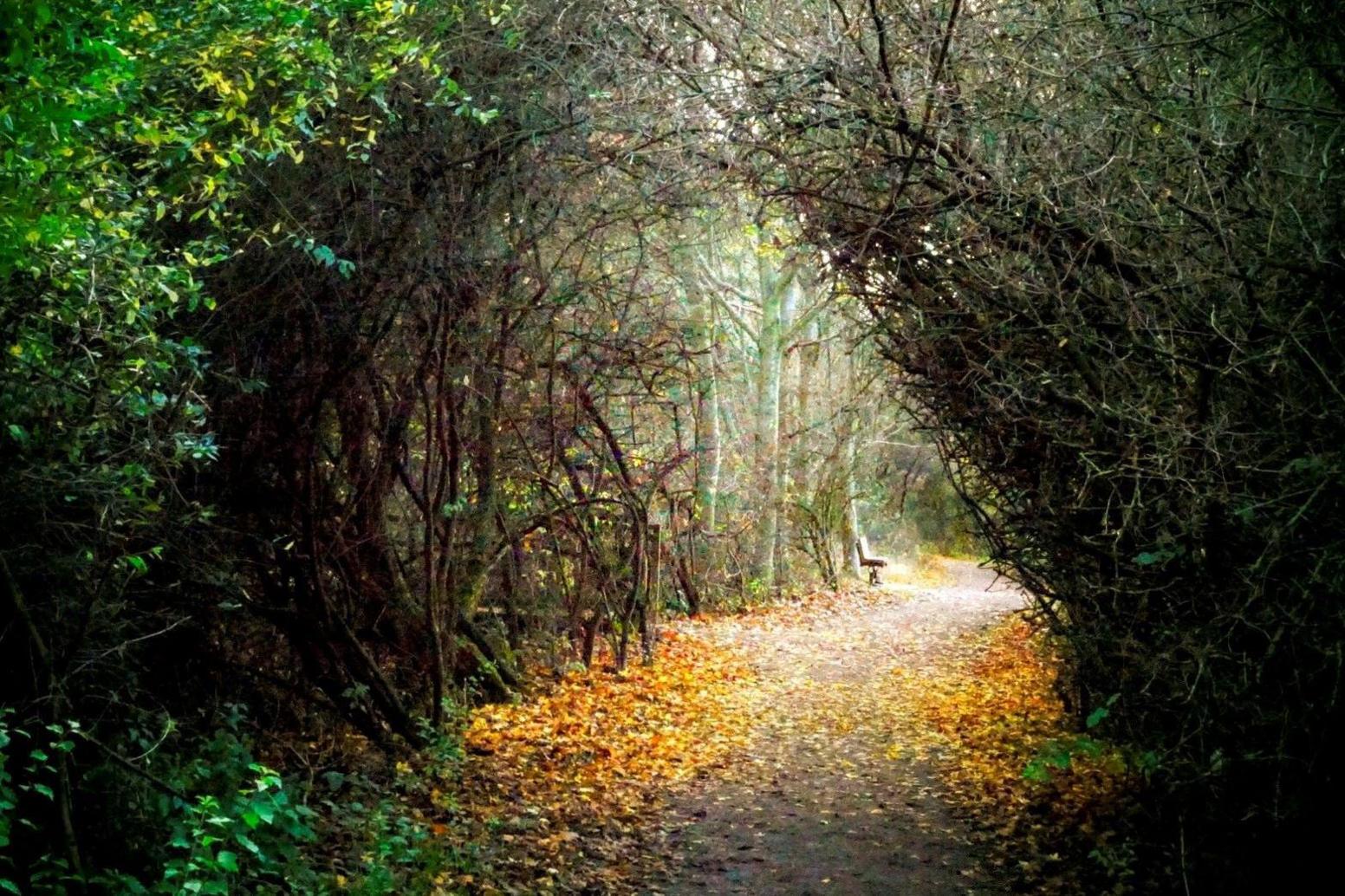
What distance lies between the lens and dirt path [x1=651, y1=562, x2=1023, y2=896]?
616 cm

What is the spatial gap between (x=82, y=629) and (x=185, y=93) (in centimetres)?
253

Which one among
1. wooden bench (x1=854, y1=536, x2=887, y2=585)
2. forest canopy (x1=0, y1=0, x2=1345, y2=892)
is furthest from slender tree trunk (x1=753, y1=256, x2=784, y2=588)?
forest canopy (x1=0, y1=0, x2=1345, y2=892)

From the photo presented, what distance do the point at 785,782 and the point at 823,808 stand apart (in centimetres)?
69

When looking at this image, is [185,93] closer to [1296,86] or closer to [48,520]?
[48,520]

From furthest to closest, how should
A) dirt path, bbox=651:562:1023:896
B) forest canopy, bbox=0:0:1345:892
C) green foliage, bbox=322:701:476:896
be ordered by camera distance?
dirt path, bbox=651:562:1023:896
green foliage, bbox=322:701:476:896
forest canopy, bbox=0:0:1345:892

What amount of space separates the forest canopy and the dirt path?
1.29 m

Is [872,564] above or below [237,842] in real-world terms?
above

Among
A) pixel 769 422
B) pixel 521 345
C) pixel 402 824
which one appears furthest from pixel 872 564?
pixel 402 824

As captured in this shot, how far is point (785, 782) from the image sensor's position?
8.20 m

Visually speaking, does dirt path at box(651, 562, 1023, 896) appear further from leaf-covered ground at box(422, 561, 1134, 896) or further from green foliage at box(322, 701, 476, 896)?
green foliage at box(322, 701, 476, 896)

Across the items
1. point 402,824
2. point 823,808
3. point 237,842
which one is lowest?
point 823,808

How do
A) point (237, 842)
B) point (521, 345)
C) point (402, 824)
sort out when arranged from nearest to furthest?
point (237, 842)
point (402, 824)
point (521, 345)

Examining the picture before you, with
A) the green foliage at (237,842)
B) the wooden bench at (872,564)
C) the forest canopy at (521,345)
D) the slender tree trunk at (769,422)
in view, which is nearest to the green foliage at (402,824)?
the forest canopy at (521,345)

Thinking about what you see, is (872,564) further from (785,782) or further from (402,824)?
(402,824)
